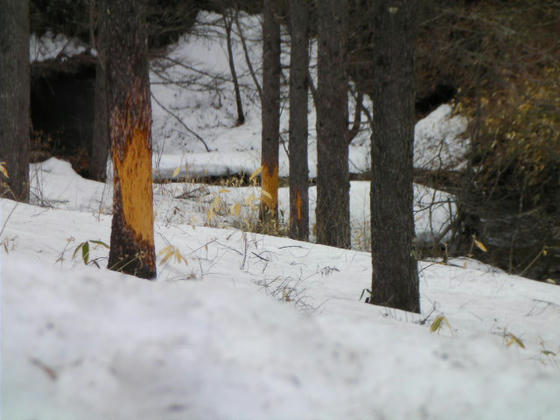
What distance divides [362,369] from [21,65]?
260 inches

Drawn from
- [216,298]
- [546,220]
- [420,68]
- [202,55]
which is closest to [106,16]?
[216,298]

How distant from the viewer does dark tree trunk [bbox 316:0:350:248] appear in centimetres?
653

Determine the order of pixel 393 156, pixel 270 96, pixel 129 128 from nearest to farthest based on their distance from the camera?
pixel 129 128 → pixel 393 156 → pixel 270 96

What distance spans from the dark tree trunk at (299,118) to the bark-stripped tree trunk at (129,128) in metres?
4.20

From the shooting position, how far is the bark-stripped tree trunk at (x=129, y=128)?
9.80 ft

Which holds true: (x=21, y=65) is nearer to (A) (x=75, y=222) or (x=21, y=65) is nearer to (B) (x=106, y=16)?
(A) (x=75, y=222)

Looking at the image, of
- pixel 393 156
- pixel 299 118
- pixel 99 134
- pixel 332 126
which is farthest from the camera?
pixel 99 134

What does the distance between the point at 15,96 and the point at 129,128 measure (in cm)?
485

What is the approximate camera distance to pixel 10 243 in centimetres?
338

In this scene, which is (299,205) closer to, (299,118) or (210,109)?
(299,118)

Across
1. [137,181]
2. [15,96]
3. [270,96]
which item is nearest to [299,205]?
[270,96]

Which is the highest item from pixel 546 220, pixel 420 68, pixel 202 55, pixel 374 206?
pixel 202 55

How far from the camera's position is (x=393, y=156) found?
11.0 ft

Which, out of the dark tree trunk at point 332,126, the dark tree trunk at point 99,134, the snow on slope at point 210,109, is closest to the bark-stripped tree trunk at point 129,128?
the dark tree trunk at point 332,126
